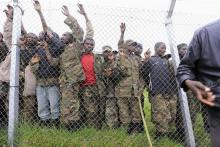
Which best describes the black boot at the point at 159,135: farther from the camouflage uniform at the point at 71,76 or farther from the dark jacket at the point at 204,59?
the dark jacket at the point at 204,59

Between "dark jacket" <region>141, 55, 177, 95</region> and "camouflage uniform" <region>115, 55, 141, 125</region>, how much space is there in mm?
218

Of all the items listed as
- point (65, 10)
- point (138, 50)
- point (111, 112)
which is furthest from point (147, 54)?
point (65, 10)

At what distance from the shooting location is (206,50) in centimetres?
247

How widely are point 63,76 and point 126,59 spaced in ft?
3.33

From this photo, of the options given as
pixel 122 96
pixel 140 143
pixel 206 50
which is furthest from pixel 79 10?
pixel 206 50

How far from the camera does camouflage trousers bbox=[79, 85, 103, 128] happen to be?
6.37 m

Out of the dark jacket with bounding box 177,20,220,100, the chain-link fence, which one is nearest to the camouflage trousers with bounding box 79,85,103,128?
the chain-link fence

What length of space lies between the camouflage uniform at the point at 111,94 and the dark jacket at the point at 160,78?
0.54 metres

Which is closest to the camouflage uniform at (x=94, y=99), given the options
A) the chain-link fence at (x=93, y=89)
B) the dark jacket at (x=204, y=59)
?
the chain-link fence at (x=93, y=89)

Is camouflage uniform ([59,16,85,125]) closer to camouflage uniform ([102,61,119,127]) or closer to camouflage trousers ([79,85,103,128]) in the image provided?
camouflage trousers ([79,85,103,128])

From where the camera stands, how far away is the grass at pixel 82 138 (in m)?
5.72

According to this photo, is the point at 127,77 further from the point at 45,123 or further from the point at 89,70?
the point at 45,123

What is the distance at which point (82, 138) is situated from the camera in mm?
5957

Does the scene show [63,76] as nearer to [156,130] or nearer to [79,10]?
[79,10]
